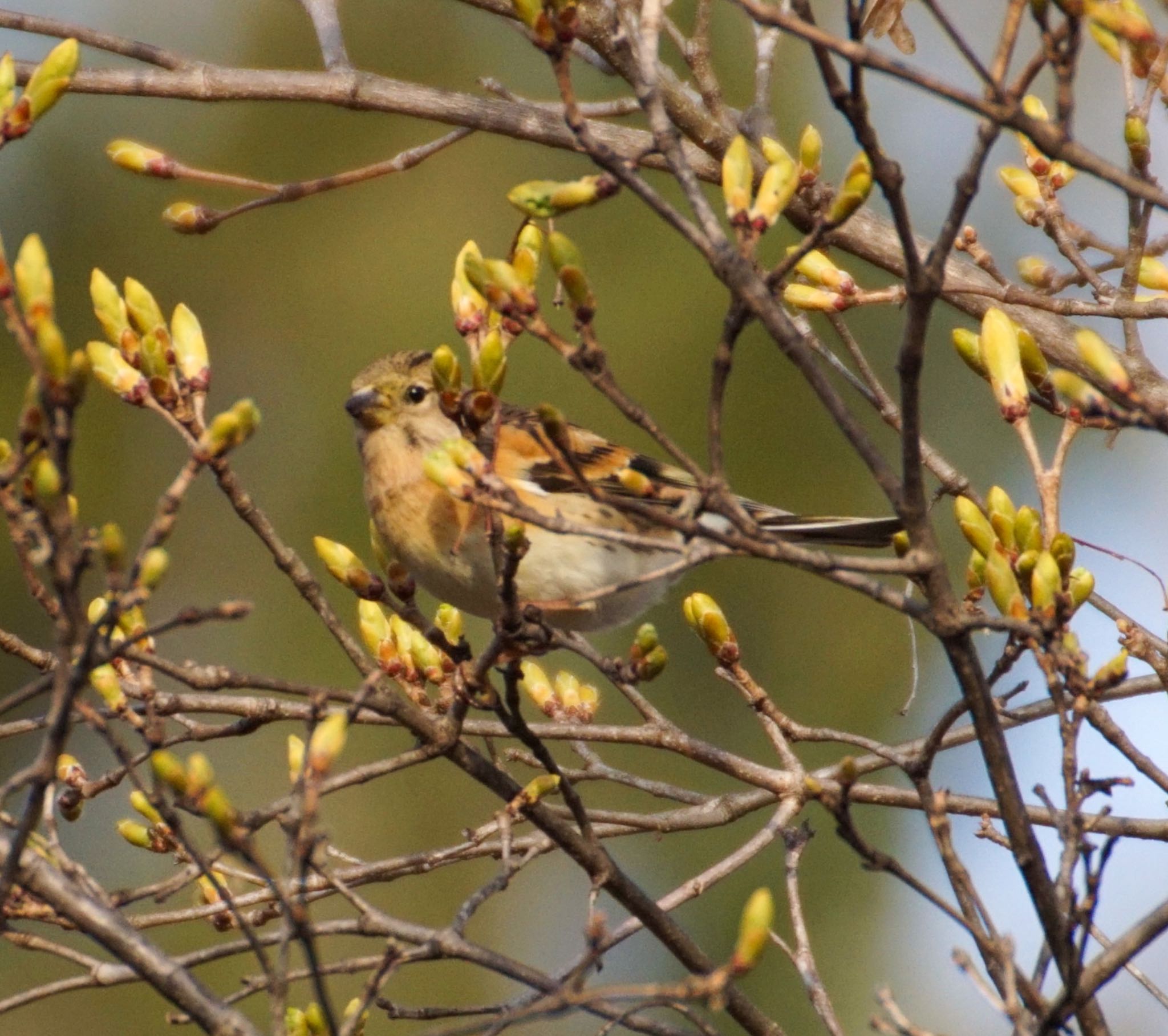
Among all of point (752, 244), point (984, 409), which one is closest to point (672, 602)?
point (984, 409)

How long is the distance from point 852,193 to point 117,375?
1.17 meters

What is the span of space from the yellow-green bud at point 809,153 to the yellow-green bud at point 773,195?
0.48 meters

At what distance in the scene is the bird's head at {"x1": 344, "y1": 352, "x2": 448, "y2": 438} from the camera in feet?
13.7

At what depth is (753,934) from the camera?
1794 millimetres

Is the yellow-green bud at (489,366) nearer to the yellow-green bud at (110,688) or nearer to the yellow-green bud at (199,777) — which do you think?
the yellow-green bud at (199,777)

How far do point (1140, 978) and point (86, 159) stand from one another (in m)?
14.0

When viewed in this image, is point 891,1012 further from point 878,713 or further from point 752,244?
point 878,713

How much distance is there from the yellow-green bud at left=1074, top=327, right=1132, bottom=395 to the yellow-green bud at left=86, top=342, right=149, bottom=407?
142 cm

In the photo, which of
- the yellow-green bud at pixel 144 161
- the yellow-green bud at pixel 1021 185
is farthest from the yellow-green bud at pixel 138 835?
the yellow-green bud at pixel 1021 185

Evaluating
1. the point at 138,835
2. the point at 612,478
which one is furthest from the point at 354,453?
the point at 138,835

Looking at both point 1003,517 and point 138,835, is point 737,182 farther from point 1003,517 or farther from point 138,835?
point 138,835

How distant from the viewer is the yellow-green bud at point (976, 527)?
238 centimetres

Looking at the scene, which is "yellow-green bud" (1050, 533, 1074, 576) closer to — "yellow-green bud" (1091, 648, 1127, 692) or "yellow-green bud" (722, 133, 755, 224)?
"yellow-green bud" (1091, 648, 1127, 692)

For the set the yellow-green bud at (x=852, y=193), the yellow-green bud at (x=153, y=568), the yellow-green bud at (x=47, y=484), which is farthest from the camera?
the yellow-green bud at (x=852, y=193)
